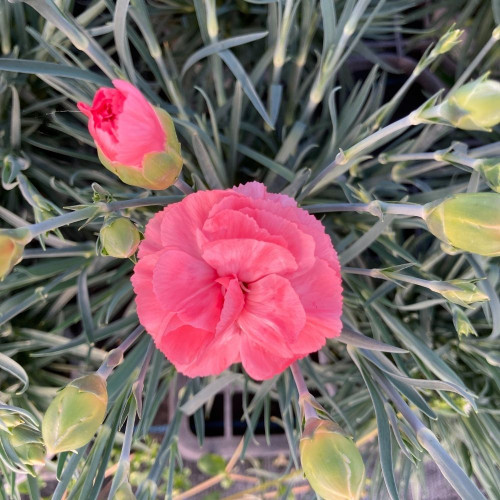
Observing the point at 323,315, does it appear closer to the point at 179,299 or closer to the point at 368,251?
the point at 179,299

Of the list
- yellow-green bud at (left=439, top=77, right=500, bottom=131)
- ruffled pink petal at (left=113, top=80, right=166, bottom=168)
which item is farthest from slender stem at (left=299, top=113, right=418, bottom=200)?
ruffled pink petal at (left=113, top=80, right=166, bottom=168)

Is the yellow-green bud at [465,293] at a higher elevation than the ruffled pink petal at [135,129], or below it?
below

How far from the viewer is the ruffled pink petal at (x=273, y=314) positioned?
0.89 feet

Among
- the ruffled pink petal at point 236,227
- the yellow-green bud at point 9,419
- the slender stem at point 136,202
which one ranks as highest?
the ruffled pink petal at point 236,227

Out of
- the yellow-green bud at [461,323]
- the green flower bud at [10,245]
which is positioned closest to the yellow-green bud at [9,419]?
the green flower bud at [10,245]

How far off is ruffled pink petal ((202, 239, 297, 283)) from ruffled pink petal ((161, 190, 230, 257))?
0.07ft

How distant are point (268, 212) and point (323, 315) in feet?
0.24

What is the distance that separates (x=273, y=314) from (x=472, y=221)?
13 centimetres

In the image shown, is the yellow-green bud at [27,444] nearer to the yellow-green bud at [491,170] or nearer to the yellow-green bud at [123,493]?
the yellow-green bud at [123,493]

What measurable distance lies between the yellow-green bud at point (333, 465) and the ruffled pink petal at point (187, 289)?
99mm

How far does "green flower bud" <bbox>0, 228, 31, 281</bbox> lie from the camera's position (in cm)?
28

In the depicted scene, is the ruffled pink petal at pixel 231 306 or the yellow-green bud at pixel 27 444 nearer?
the ruffled pink petal at pixel 231 306

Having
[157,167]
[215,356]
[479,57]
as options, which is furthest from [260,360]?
[479,57]

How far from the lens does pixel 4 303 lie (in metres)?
0.50
